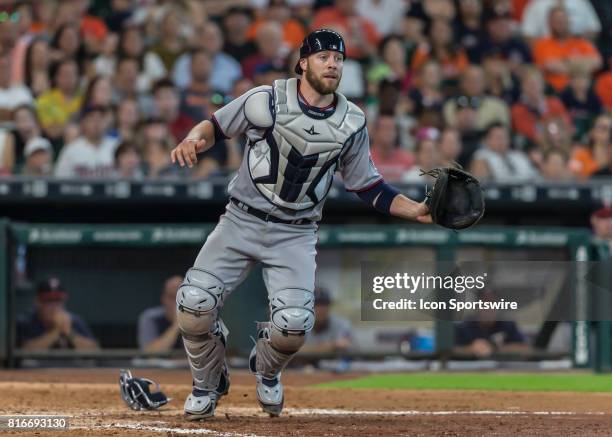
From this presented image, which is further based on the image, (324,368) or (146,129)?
(146,129)

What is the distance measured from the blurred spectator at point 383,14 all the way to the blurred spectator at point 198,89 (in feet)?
6.77

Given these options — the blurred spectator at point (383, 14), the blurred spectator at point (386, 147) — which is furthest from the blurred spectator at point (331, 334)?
the blurred spectator at point (383, 14)

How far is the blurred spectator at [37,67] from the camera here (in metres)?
11.3

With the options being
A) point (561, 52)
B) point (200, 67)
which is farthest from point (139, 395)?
point (561, 52)

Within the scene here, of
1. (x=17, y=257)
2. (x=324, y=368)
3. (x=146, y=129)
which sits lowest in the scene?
(x=324, y=368)

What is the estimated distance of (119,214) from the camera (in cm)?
1013

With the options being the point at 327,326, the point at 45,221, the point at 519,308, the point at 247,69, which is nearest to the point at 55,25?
the point at 247,69

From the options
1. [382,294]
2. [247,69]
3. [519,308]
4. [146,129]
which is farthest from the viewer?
[247,69]

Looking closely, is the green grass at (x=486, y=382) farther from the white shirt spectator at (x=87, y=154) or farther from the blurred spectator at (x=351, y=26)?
the blurred spectator at (x=351, y=26)

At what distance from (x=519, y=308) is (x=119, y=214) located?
10.5 feet

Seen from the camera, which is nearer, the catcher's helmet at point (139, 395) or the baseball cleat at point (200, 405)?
the baseball cleat at point (200, 405)

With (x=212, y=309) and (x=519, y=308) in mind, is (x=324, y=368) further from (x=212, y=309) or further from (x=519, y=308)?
(x=212, y=309)

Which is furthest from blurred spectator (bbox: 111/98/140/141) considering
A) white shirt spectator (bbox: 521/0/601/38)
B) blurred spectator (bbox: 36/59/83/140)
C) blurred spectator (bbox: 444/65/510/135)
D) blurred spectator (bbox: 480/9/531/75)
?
white shirt spectator (bbox: 521/0/601/38)

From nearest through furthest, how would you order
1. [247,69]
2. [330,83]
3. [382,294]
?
[330,83] < [382,294] < [247,69]
